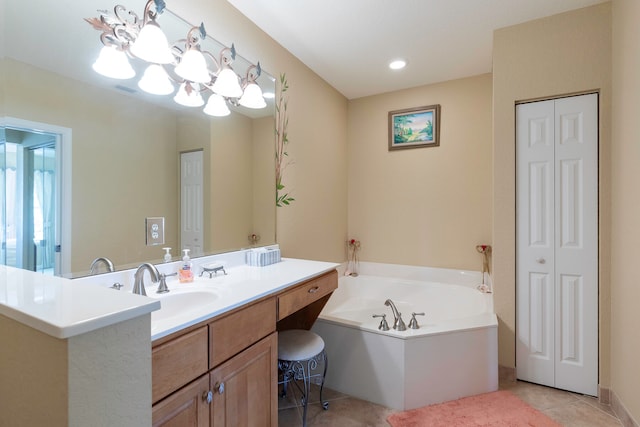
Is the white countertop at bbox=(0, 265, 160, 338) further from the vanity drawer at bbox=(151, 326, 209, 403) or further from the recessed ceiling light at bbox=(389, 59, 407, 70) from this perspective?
the recessed ceiling light at bbox=(389, 59, 407, 70)

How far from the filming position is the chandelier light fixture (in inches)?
51.8

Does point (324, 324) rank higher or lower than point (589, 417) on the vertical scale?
higher

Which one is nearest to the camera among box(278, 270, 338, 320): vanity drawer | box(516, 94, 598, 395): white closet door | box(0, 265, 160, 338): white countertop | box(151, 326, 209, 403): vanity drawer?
box(0, 265, 160, 338): white countertop

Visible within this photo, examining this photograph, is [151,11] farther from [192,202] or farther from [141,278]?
[141,278]

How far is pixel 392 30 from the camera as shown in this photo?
7.00 ft

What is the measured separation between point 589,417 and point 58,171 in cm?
295

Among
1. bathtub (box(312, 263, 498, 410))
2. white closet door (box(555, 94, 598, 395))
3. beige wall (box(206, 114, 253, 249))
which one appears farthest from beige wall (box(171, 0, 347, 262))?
white closet door (box(555, 94, 598, 395))

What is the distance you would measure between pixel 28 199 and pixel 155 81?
75cm

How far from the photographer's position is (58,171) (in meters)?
1.16

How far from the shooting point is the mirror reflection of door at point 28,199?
42.7 inches

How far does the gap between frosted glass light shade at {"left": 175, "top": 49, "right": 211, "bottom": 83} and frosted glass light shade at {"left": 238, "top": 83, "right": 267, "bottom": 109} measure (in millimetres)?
397

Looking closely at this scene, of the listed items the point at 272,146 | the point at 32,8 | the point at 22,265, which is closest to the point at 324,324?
the point at 272,146

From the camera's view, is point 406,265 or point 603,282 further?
point 406,265

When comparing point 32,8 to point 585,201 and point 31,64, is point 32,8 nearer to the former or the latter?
point 31,64
